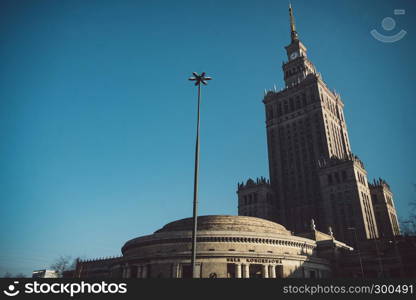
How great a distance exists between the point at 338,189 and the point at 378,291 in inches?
3020

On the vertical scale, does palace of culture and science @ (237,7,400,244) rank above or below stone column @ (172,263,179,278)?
above

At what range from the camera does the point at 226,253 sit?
49.9 m

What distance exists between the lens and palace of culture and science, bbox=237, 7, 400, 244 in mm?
85269

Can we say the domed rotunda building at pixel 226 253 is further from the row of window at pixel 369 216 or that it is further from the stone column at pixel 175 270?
the row of window at pixel 369 216

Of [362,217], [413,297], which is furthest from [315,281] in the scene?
[362,217]

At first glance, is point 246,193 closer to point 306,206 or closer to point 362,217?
point 306,206

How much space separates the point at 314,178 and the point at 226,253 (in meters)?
58.1

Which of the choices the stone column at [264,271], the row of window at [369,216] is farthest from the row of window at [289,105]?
the stone column at [264,271]

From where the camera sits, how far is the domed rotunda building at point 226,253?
49.5 metres

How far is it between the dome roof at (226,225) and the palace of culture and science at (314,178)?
28207mm

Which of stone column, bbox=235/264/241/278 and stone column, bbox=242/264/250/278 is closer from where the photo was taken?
stone column, bbox=235/264/241/278

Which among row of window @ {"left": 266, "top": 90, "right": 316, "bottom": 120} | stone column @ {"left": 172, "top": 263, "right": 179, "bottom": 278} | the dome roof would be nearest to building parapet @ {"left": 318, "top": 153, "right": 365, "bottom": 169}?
row of window @ {"left": 266, "top": 90, "right": 316, "bottom": 120}

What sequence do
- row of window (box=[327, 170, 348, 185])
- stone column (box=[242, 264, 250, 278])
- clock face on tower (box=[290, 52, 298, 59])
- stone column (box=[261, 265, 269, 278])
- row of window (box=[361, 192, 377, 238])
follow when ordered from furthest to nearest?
1. clock face on tower (box=[290, 52, 298, 59])
2. row of window (box=[327, 170, 348, 185])
3. row of window (box=[361, 192, 377, 238])
4. stone column (box=[261, 265, 269, 278])
5. stone column (box=[242, 264, 250, 278])

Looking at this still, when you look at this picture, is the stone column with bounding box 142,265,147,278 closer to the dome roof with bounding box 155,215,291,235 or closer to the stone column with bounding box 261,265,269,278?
the dome roof with bounding box 155,215,291,235
